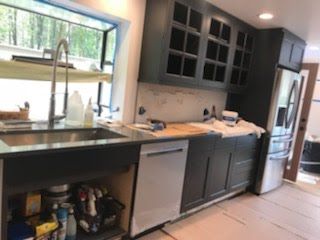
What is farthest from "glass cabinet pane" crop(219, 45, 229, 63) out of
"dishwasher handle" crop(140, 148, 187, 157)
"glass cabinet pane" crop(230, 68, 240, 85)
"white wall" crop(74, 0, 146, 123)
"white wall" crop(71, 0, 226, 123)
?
"dishwasher handle" crop(140, 148, 187, 157)

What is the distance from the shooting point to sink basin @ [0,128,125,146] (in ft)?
5.85

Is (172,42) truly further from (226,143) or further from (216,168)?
(216,168)

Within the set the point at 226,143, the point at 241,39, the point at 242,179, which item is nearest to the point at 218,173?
the point at 226,143

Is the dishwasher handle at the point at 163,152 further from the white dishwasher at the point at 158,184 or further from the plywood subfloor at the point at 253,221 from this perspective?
the plywood subfloor at the point at 253,221

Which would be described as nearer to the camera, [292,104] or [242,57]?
[242,57]

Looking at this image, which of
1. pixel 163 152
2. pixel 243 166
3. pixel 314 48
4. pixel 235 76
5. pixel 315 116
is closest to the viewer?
pixel 163 152

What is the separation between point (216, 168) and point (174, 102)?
2.90 ft

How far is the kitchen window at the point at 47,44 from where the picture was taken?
2037mm

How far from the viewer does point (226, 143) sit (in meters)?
2.87

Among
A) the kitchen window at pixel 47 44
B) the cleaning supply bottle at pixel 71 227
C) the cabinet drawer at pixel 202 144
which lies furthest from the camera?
the cabinet drawer at pixel 202 144

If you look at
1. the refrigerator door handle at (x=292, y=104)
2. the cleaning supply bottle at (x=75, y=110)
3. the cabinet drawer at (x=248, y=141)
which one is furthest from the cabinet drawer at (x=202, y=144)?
the refrigerator door handle at (x=292, y=104)

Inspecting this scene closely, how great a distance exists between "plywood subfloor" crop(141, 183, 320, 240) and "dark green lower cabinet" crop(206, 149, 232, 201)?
205mm

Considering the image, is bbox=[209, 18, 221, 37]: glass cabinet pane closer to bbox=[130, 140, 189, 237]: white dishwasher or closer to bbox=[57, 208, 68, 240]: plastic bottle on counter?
bbox=[130, 140, 189, 237]: white dishwasher

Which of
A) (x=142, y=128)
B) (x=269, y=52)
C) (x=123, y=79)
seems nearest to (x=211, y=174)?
(x=142, y=128)
